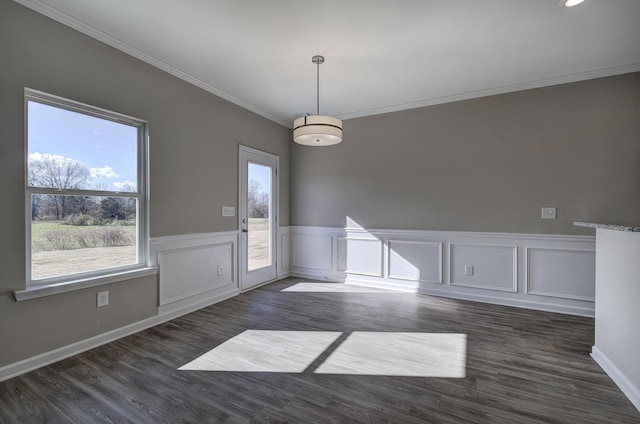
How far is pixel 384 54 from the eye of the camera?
9.80ft

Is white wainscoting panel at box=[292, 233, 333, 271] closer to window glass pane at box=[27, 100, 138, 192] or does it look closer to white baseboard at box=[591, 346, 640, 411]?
window glass pane at box=[27, 100, 138, 192]

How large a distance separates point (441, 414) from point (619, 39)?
369cm

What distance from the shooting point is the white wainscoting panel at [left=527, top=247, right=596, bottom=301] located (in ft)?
11.2

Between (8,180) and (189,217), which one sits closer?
(8,180)

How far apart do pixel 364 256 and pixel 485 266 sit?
173 centimetres

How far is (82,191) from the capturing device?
258cm

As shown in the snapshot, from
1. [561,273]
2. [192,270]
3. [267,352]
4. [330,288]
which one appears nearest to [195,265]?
[192,270]

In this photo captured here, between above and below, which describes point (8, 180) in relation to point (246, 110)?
below

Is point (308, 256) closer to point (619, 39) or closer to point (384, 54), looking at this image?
point (384, 54)

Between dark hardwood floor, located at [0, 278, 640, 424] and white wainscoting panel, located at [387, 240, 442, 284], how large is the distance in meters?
1.25

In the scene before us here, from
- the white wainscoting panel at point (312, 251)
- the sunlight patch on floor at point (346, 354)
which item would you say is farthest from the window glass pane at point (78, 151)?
the white wainscoting panel at point (312, 251)

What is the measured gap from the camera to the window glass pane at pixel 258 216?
4555 millimetres

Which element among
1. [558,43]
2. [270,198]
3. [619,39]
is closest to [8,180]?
[270,198]

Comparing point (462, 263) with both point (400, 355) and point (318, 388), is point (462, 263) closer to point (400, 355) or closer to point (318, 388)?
point (400, 355)
